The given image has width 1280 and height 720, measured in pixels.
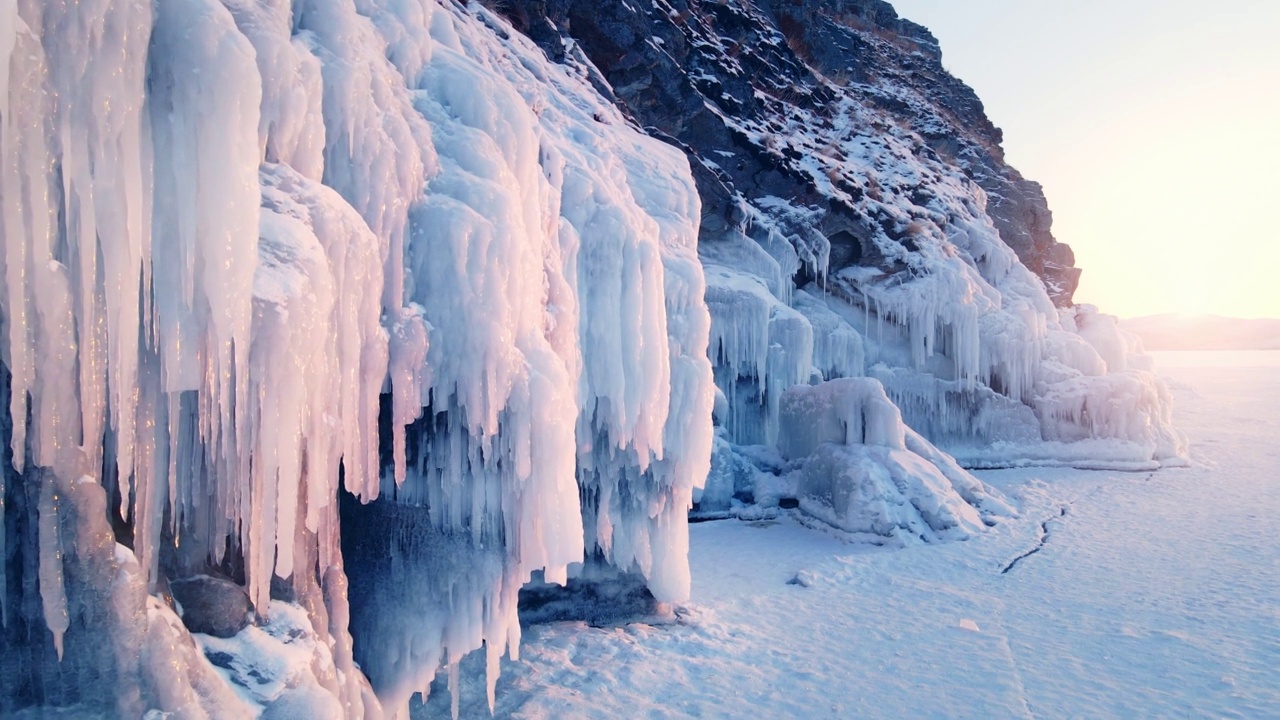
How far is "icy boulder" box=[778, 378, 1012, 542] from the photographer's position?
1156 cm

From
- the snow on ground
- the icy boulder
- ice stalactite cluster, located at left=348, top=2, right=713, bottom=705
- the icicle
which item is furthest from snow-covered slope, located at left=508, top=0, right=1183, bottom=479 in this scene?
the icicle

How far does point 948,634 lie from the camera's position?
7492 millimetres

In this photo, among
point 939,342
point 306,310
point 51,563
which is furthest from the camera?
point 939,342

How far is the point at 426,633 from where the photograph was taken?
4934 millimetres

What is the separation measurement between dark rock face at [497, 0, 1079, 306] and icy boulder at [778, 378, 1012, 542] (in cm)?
572

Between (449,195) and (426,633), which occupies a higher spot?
(449,195)

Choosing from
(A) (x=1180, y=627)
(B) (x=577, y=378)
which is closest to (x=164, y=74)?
(B) (x=577, y=378)

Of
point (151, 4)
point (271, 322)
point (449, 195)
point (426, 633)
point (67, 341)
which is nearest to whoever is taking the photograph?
point (67, 341)

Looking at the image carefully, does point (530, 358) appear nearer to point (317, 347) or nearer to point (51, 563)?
point (317, 347)

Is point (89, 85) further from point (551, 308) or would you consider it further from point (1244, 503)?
point (1244, 503)

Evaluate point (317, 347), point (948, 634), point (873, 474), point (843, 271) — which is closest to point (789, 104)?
point (843, 271)

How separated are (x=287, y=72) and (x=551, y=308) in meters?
2.51

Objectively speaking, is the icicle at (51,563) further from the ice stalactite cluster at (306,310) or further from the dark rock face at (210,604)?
the dark rock face at (210,604)

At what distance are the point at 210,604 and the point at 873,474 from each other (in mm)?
10965
